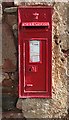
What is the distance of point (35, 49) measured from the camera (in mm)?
4145

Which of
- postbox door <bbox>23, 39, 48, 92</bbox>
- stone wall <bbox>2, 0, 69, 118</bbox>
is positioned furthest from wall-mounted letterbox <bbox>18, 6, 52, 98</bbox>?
stone wall <bbox>2, 0, 69, 118</bbox>

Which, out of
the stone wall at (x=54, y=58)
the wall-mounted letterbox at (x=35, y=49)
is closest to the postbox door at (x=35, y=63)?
the wall-mounted letterbox at (x=35, y=49)

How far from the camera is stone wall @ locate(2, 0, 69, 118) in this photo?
4.23 meters

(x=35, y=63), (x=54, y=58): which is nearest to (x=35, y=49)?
(x=35, y=63)

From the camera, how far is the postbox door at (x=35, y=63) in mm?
4145

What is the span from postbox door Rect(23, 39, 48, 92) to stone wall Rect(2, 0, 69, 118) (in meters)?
0.16

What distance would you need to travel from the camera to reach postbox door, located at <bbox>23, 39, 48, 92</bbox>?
414cm

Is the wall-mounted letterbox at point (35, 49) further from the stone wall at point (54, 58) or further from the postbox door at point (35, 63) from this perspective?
the stone wall at point (54, 58)

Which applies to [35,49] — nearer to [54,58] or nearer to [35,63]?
[35,63]

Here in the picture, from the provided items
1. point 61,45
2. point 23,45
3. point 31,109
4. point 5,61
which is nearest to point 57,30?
point 61,45

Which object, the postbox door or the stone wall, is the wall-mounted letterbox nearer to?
the postbox door

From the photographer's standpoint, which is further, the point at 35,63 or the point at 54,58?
the point at 54,58

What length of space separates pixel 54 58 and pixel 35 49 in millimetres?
298

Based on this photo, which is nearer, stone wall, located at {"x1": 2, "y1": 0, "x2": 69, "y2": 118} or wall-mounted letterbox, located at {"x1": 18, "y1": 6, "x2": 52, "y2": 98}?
wall-mounted letterbox, located at {"x1": 18, "y1": 6, "x2": 52, "y2": 98}
